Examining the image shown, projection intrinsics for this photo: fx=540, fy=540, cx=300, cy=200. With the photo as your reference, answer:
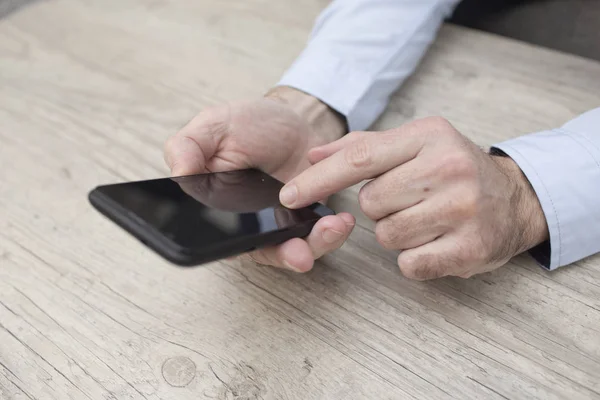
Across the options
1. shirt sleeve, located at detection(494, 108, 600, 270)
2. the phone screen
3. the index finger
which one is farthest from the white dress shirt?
the phone screen

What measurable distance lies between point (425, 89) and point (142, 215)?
21.8 inches

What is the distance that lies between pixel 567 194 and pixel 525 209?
5 cm

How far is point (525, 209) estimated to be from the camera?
0.57 m

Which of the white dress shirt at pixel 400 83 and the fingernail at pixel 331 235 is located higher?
the white dress shirt at pixel 400 83

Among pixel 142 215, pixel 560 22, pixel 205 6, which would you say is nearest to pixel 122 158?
pixel 142 215

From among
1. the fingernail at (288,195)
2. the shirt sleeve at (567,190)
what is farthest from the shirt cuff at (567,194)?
the fingernail at (288,195)

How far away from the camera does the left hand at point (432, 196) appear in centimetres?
52

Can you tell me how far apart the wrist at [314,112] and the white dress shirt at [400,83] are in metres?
0.01

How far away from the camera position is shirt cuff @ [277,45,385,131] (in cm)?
78

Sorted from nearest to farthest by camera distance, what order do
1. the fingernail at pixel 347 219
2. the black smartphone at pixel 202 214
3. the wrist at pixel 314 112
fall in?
the black smartphone at pixel 202 214, the fingernail at pixel 347 219, the wrist at pixel 314 112

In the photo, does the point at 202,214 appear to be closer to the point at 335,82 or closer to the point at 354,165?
the point at 354,165

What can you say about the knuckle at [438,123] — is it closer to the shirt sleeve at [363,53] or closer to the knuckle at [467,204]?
the knuckle at [467,204]

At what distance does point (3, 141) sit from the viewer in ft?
2.63

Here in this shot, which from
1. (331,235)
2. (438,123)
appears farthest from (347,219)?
(438,123)
